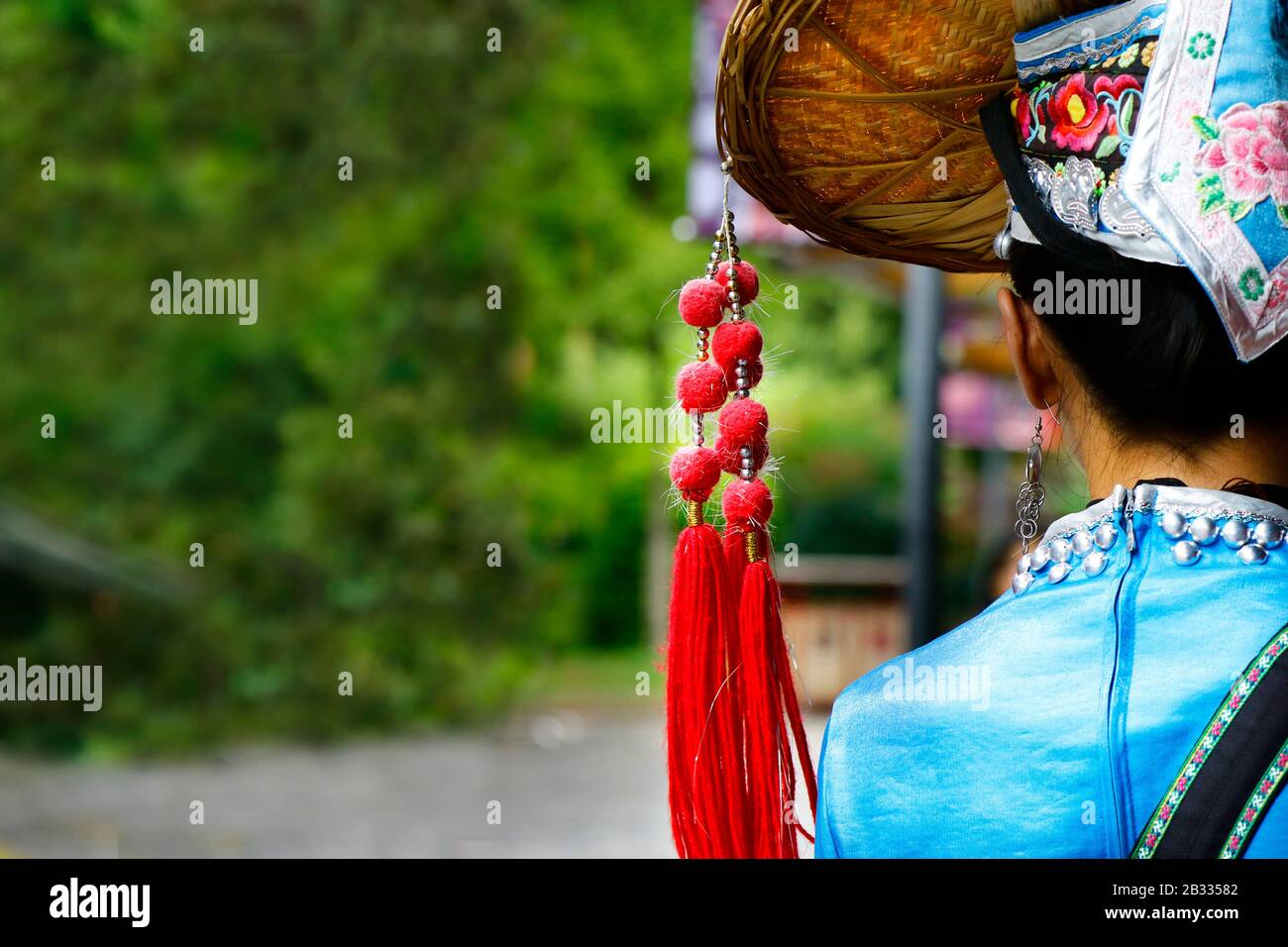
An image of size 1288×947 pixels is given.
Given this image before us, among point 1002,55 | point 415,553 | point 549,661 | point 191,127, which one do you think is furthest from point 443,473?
point 1002,55

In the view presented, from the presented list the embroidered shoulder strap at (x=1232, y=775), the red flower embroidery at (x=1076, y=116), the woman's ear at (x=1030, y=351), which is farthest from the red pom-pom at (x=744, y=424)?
the embroidered shoulder strap at (x=1232, y=775)

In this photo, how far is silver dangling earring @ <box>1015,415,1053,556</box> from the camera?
1.59 meters

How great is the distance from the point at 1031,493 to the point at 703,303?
442 mm

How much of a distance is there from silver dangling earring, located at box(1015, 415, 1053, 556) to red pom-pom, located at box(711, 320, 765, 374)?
13.2 inches

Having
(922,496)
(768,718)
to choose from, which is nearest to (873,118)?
(768,718)

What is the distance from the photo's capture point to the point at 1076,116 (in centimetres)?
136

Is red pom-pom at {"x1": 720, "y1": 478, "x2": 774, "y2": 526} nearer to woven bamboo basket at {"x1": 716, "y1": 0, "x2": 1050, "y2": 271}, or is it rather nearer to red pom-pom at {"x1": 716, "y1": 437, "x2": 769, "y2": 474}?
red pom-pom at {"x1": 716, "y1": 437, "x2": 769, "y2": 474}

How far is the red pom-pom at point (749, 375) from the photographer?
5.29ft

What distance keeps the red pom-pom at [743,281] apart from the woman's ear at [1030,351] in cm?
33

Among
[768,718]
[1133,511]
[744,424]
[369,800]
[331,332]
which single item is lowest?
[369,800]

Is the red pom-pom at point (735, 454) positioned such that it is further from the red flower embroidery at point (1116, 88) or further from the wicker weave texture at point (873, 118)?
the red flower embroidery at point (1116, 88)

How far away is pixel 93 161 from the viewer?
950 centimetres

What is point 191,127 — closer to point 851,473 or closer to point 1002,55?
point 851,473

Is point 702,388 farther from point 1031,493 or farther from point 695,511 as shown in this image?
point 1031,493
